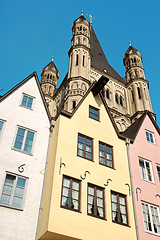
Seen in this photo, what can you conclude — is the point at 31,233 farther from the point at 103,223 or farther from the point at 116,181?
the point at 116,181

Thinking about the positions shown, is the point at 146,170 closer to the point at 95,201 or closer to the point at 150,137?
the point at 150,137

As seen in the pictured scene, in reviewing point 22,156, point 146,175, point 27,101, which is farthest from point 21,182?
point 146,175

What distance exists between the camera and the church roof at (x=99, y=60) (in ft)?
201

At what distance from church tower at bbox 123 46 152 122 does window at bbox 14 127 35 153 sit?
38.5 m

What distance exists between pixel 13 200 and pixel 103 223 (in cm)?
400

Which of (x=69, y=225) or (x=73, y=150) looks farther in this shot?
(x=73, y=150)

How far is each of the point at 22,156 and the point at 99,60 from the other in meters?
54.8

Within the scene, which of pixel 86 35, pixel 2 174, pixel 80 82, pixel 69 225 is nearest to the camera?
pixel 69 225

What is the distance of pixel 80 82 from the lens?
1788 inches

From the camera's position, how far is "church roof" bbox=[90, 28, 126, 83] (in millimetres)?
61188

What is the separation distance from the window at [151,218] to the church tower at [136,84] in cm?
3708

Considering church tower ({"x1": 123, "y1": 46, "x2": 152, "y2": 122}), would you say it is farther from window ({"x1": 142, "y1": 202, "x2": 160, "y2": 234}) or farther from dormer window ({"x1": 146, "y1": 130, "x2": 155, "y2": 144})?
window ({"x1": 142, "y1": 202, "x2": 160, "y2": 234})

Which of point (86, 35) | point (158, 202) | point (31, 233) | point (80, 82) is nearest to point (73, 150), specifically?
point (31, 233)

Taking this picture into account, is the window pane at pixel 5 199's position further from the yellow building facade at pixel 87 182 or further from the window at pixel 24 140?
the window at pixel 24 140
